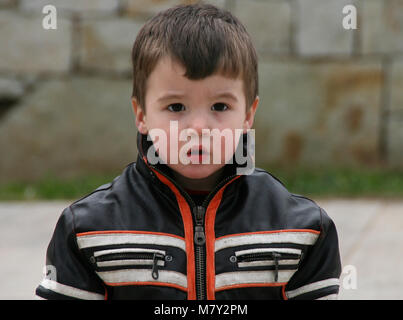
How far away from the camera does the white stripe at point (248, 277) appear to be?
169 cm

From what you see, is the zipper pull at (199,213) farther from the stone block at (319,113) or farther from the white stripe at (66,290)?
the stone block at (319,113)

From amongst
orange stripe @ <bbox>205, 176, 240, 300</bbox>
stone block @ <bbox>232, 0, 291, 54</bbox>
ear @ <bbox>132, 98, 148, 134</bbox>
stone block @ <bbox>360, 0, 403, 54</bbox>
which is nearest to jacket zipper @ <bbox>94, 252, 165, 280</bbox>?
orange stripe @ <bbox>205, 176, 240, 300</bbox>

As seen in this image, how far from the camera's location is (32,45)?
15.0 feet

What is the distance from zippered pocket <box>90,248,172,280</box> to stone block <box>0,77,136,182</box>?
2.99 meters

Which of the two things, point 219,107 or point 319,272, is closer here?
point 219,107

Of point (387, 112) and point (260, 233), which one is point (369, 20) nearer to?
point (387, 112)

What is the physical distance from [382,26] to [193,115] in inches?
130

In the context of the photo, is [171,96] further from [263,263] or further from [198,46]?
[263,263]

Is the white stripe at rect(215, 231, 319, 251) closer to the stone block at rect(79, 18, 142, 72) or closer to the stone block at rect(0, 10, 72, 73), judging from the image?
the stone block at rect(79, 18, 142, 72)

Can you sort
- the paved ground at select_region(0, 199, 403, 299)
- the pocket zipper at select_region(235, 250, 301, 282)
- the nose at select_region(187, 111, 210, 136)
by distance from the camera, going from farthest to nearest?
the paved ground at select_region(0, 199, 403, 299)
the pocket zipper at select_region(235, 250, 301, 282)
the nose at select_region(187, 111, 210, 136)

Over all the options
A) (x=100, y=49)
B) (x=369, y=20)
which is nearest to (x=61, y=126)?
(x=100, y=49)

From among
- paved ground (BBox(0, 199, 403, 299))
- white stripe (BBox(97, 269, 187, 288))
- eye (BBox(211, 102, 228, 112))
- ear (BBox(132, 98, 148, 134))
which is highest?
eye (BBox(211, 102, 228, 112))

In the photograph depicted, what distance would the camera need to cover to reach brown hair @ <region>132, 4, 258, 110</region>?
1.60 m

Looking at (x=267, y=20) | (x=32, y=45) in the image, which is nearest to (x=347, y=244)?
(x=267, y=20)
